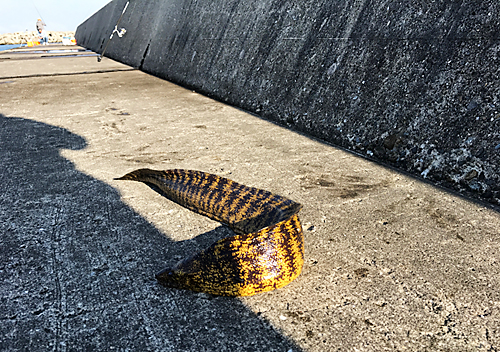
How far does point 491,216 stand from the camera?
6.03 feet

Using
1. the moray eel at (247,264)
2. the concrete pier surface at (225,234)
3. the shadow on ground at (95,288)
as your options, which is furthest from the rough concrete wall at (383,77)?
the shadow on ground at (95,288)

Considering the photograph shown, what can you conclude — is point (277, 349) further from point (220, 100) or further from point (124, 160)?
point (220, 100)

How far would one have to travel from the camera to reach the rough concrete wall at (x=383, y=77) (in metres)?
2.15

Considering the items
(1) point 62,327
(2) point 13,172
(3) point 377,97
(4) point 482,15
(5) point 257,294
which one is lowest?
(2) point 13,172

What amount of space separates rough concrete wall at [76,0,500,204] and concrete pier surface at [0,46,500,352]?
20cm

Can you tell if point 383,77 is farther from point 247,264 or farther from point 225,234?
point 247,264

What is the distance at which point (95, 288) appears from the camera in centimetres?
135

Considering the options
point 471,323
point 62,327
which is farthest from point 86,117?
point 471,323

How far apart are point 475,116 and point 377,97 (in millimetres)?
678

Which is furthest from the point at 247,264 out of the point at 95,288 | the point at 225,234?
the point at 95,288

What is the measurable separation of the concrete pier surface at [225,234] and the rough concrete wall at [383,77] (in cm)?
20

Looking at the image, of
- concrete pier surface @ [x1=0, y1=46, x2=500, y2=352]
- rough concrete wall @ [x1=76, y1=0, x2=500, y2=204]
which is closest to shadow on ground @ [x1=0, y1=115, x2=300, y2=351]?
concrete pier surface @ [x1=0, y1=46, x2=500, y2=352]

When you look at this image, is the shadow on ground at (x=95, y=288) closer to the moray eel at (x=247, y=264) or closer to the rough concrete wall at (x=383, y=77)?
the moray eel at (x=247, y=264)

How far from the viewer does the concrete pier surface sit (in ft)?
3.81
